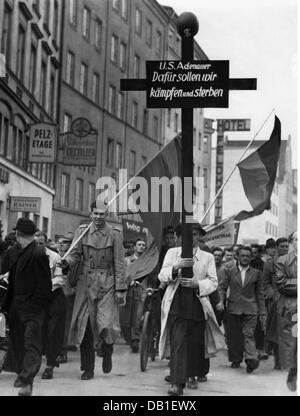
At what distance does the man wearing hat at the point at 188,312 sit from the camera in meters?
8.41

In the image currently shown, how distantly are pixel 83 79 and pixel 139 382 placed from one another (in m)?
5.93

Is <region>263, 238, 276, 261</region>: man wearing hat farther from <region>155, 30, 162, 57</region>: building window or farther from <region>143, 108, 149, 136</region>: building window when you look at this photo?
<region>155, 30, 162, 57</region>: building window

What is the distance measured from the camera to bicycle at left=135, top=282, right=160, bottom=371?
9836mm

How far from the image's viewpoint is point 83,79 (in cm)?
1330

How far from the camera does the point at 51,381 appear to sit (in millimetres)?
8906

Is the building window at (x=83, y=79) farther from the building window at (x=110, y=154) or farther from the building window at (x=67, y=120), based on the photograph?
the building window at (x=110, y=154)

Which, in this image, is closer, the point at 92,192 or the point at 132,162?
the point at 92,192

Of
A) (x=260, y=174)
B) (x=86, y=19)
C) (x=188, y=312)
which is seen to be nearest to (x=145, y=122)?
(x=86, y=19)

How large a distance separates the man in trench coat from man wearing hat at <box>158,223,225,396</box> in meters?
0.77

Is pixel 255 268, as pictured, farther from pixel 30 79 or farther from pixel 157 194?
pixel 30 79

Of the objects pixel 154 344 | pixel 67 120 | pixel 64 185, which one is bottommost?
pixel 154 344

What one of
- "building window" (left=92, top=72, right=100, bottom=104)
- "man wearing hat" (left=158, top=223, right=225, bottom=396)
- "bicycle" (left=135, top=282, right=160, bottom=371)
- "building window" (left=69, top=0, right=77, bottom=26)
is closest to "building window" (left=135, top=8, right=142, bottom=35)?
"building window" (left=69, top=0, right=77, bottom=26)

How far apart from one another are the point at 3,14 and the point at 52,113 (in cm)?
254

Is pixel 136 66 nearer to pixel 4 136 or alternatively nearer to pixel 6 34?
pixel 6 34
